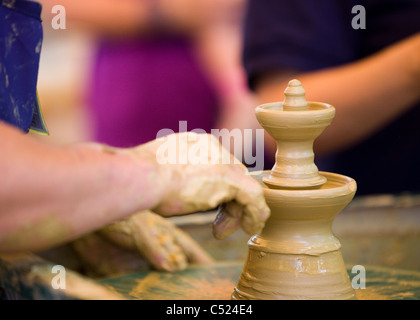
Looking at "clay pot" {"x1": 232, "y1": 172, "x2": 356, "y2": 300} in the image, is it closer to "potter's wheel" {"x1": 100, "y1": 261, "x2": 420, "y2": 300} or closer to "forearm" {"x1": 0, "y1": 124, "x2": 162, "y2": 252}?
"potter's wheel" {"x1": 100, "y1": 261, "x2": 420, "y2": 300}

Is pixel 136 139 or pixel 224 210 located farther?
pixel 136 139

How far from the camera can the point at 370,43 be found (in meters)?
2.18

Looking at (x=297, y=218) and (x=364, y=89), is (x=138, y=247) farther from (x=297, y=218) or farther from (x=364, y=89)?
(x=364, y=89)

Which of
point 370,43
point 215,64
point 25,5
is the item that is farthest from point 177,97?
point 25,5

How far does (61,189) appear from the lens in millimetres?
933

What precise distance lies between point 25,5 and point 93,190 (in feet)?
1.48

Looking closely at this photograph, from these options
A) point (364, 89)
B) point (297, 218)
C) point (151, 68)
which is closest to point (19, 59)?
point (297, 218)

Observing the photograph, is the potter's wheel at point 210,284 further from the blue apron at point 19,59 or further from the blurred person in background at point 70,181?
the blue apron at point 19,59

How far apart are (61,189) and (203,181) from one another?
26cm

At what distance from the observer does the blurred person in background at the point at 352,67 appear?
1.97 m

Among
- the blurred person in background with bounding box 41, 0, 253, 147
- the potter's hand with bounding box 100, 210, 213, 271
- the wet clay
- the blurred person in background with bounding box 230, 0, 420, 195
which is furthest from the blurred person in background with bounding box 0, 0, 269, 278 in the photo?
the blurred person in background with bounding box 41, 0, 253, 147

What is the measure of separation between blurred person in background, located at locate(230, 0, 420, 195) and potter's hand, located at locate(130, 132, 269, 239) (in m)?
0.92

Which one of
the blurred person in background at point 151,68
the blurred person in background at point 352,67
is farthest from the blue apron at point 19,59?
the blurred person in background at point 151,68
